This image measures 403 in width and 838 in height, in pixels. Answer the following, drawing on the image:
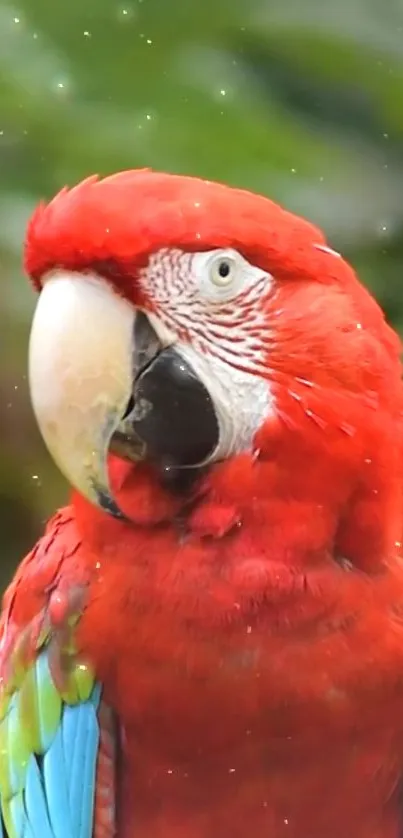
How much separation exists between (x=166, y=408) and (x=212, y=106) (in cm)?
69

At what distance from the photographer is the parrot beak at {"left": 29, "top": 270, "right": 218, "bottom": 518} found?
659mm

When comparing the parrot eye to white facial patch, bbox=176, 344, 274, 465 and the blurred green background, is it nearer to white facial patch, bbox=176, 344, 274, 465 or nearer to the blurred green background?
white facial patch, bbox=176, 344, 274, 465

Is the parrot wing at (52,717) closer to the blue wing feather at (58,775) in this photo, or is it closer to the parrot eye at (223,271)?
the blue wing feather at (58,775)

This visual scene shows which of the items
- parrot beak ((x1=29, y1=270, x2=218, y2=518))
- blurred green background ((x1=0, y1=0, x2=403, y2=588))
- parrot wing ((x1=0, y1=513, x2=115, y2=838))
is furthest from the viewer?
blurred green background ((x1=0, y1=0, x2=403, y2=588))

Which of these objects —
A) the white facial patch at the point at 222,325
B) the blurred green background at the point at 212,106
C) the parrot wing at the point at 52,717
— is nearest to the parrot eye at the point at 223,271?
the white facial patch at the point at 222,325

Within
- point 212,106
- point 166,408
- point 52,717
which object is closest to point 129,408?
point 166,408

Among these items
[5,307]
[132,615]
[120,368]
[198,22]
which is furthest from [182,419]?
[198,22]

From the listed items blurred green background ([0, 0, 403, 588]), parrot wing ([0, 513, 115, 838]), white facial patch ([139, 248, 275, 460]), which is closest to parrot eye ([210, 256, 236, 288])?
white facial patch ([139, 248, 275, 460])

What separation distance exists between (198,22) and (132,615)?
80 cm

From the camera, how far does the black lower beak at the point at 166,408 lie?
26.7 inches

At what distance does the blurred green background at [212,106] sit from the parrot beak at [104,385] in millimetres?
607

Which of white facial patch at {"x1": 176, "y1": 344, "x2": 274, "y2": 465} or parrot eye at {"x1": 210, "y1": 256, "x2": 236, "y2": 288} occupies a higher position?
parrot eye at {"x1": 210, "y1": 256, "x2": 236, "y2": 288}

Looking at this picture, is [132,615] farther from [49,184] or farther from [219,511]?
[49,184]

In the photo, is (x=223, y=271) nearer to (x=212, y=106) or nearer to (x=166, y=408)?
(x=166, y=408)
